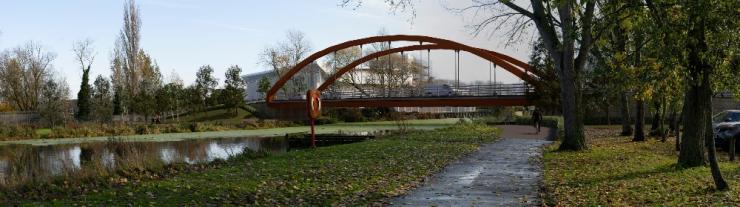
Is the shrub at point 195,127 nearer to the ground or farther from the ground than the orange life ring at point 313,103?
nearer to the ground

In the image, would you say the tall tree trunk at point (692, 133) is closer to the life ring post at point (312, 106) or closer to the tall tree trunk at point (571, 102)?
Answer: the tall tree trunk at point (571, 102)

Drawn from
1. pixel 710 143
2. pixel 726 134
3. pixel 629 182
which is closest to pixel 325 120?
pixel 726 134

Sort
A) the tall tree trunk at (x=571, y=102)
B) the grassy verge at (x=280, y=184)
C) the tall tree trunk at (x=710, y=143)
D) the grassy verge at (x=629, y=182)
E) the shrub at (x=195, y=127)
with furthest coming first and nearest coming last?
1. the shrub at (x=195, y=127)
2. the tall tree trunk at (x=571, y=102)
3. the tall tree trunk at (x=710, y=143)
4. the grassy verge at (x=629, y=182)
5. the grassy verge at (x=280, y=184)

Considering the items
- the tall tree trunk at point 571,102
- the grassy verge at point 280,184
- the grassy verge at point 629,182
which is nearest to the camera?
the grassy verge at point 280,184

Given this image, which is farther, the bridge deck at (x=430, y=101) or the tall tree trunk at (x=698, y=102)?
A: the bridge deck at (x=430, y=101)

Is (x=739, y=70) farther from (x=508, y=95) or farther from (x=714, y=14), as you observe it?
(x=508, y=95)

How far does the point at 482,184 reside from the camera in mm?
11883

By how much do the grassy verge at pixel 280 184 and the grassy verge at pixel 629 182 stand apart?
265cm

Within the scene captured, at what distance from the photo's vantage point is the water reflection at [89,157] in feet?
44.0

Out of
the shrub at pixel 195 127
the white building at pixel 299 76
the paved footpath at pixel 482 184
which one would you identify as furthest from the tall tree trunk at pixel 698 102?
the white building at pixel 299 76

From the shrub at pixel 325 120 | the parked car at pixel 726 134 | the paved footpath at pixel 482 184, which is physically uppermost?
the shrub at pixel 325 120

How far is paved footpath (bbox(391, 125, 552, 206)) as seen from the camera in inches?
388

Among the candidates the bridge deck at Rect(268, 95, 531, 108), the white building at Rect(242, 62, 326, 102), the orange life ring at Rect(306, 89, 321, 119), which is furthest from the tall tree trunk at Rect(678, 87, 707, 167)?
the white building at Rect(242, 62, 326, 102)

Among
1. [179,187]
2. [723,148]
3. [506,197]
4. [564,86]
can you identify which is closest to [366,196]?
[506,197]
